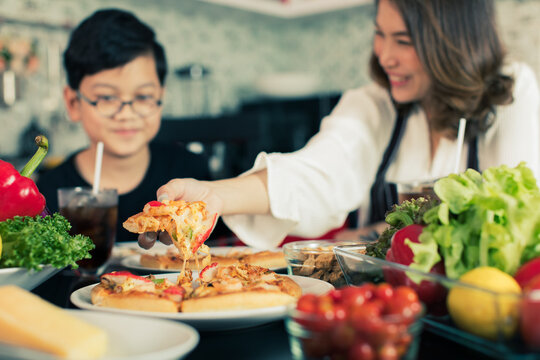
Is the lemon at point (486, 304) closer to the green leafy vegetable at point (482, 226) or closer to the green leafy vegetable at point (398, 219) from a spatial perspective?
the green leafy vegetable at point (482, 226)

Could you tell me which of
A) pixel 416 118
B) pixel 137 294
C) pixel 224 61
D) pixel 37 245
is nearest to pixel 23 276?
pixel 37 245

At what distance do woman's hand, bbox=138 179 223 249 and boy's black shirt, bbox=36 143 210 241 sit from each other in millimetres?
680

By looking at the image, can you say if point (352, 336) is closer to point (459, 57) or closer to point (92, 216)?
point (92, 216)

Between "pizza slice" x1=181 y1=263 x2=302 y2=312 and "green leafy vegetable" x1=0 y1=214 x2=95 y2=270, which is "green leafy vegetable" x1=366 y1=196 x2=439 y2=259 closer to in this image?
"pizza slice" x1=181 y1=263 x2=302 y2=312

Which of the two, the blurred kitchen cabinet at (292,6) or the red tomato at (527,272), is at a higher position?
the blurred kitchen cabinet at (292,6)

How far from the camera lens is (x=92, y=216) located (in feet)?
3.99

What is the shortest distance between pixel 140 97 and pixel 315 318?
161 cm

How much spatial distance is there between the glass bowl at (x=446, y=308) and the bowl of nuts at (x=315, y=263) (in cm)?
13

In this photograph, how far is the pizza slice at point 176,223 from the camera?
0.94 m

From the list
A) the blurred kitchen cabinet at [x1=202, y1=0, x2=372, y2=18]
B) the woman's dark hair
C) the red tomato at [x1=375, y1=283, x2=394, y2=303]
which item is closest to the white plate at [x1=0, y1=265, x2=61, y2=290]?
the red tomato at [x1=375, y1=283, x2=394, y2=303]

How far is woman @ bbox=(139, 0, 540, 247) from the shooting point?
1.75 metres

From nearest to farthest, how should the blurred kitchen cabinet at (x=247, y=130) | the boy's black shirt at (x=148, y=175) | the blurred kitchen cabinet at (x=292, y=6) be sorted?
the boy's black shirt at (x=148, y=175)
the blurred kitchen cabinet at (x=247, y=130)
the blurred kitchen cabinet at (x=292, y=6)

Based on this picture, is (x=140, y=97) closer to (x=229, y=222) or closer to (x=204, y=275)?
(x=229, y=222)

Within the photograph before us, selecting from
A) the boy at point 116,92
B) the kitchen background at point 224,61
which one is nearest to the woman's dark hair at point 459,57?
the boy at point 116,92
